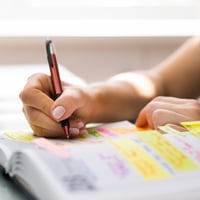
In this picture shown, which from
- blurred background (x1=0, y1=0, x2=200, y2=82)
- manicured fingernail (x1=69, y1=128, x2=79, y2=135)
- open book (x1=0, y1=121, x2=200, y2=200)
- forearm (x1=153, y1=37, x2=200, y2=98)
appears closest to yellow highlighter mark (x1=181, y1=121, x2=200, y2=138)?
open book (x1=0, y1=121, x2=200, y2=200)

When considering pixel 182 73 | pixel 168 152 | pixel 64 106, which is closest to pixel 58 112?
pixel 64 106

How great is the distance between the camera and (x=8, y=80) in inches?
54.0

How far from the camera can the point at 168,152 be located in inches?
20.3

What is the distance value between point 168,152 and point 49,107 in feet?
0.96

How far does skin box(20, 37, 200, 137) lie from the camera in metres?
0.75

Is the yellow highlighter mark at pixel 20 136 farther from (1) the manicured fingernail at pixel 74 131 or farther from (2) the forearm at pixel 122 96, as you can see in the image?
(2) the forearm at pixel 122 96

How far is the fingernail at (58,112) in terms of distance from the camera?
28.7 inches

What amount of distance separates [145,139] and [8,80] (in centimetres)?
89

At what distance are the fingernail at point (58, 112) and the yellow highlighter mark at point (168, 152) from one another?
0.19 m

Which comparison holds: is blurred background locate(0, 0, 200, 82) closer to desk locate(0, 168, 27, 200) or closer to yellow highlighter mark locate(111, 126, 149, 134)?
yellow highlighter mark locate(111, 126, 149, 134)
